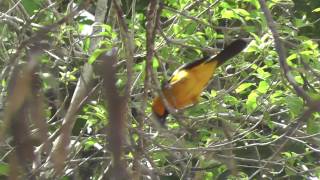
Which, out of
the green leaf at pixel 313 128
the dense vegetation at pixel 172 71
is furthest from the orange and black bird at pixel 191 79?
the green leaf at pixel 313 128

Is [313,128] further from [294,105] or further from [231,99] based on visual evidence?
[231,99]

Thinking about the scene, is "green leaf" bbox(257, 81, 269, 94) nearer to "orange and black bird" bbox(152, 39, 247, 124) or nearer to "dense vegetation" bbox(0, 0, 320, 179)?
"dense vegetation" bbox(0, 0, 320, 179)

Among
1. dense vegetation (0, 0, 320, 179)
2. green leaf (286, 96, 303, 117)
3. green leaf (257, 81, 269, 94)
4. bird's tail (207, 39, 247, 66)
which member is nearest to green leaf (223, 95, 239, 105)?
dense vegetation (0, 0, 320, 179)

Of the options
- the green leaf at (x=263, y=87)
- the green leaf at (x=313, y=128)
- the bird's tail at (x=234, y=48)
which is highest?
the bird's tail at (x=234, y=48)

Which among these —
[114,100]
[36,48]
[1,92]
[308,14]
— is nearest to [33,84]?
[36,48]

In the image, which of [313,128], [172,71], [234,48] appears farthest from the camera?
[172,71]

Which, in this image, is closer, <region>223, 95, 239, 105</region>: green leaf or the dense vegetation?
the dense vegetation

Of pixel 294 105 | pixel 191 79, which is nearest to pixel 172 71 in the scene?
pixel 191 79

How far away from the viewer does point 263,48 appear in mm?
4090

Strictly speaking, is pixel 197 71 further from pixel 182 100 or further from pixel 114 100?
pixel 114 100

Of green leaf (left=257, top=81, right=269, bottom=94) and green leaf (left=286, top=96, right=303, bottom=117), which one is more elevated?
green leaf (left=257, top=81, right=269, bottom=94)

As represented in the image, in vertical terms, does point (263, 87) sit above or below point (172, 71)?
below

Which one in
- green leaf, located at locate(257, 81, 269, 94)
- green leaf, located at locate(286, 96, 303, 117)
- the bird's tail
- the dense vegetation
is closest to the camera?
the dense vegetation

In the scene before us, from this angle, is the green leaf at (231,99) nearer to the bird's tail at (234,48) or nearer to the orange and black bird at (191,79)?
the orange and black bird at (191,79)
